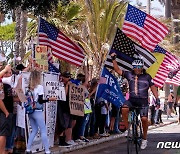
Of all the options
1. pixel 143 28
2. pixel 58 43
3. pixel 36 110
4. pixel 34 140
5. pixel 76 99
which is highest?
pixel 143 28

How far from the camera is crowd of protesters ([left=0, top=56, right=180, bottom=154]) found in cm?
916

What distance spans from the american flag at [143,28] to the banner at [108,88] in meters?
1.51

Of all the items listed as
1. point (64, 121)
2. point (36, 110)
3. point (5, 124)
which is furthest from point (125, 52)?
point (5, 124)

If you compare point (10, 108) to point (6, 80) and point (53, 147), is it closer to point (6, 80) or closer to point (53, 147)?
point (6, 80)

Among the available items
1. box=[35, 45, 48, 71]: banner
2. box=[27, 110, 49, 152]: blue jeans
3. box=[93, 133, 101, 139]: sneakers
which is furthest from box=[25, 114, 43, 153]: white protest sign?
box=[93, 133, 101, 139]: sneakers

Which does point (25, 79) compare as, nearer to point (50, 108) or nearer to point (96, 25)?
point (50, 108)

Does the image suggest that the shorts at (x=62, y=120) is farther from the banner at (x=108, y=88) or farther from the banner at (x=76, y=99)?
the banner at (x=108, y=88)

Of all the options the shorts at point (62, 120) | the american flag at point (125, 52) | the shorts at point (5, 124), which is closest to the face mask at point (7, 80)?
the shorts at point (5, 124)

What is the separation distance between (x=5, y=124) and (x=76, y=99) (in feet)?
14.3

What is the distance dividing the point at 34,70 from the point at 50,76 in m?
1.50

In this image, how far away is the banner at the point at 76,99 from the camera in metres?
13.0

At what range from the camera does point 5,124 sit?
9062mm

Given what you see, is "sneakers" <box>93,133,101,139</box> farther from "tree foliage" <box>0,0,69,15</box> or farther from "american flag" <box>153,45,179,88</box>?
"tree foliage" <box>0,0,69,15</box>

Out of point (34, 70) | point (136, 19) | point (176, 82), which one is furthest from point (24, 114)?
point (176, 82)
